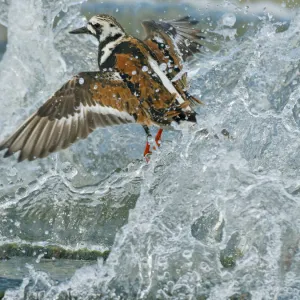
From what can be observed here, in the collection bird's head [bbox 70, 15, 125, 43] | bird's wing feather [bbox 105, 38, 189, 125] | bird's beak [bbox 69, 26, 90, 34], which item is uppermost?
bird's head [bbox 70, 15, 125, 43]

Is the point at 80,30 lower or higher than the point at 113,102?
higher

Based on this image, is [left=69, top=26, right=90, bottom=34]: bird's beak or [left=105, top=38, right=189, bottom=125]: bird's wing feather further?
[left=69, top=26, right=90, bottom=34]: bird's beak

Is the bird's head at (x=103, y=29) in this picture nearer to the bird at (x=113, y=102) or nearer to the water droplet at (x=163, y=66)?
the bird at (x=113, y=102)

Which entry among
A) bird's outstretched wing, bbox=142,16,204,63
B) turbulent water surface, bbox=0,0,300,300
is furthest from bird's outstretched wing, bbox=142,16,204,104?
turbulent water surface, bbox=0,0,300,300

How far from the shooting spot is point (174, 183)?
4383 mm

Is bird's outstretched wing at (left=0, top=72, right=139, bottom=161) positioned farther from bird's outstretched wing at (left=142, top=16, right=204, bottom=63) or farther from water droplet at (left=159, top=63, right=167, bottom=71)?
bird's outstretched wing at (left=142, top=16, right=204, bottom=63)

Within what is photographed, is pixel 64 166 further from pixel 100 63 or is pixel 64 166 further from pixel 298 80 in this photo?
pixel 298 80

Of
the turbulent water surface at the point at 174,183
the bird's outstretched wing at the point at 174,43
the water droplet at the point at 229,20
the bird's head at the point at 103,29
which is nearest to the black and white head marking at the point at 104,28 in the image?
the bird's head at the point at 103,29

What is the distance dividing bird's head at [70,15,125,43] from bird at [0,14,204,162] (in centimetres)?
23

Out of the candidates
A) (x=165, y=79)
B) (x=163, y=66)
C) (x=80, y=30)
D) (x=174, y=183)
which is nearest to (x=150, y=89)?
(x=165, y=79)

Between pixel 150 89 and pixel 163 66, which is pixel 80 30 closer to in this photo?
pixel 163 66

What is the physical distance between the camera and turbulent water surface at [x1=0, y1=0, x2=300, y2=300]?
365 cm

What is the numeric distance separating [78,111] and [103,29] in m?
0.91

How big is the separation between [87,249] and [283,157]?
4.27 feet
